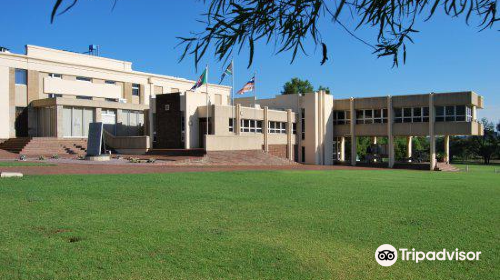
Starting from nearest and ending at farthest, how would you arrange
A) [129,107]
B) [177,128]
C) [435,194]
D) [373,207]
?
[373,207], [435,194], [177,128], [129,107]

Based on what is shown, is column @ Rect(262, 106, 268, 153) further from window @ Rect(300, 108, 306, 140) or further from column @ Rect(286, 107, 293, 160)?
window @ Rect(300, 108, 306, 140)

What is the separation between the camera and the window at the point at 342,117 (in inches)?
1693

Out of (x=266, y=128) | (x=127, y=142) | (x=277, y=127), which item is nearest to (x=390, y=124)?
(x=277, y=127)

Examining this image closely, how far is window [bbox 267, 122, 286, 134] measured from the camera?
131ft

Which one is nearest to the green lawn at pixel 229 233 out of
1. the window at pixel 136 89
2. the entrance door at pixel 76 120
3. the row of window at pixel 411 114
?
the entrance door at pixel 76 120

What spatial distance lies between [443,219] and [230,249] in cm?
468

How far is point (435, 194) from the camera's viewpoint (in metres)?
12.6

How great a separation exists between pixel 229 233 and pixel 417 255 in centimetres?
287

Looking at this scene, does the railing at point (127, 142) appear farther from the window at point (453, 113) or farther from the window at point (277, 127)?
the window at point (453, 113)

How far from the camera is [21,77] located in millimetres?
36906

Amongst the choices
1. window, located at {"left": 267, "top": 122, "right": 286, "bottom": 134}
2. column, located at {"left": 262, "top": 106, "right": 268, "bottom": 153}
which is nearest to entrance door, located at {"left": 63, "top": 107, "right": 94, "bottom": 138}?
column, located at {"left": 262, "top": 106, "right": 268, "bottom": 153}

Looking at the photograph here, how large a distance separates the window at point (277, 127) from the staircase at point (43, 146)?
16.6 metres

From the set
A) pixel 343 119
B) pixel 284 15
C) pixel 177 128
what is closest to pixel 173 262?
pixel 284 15

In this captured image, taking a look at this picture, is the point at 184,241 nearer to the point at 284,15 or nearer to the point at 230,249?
the point at 230,249
